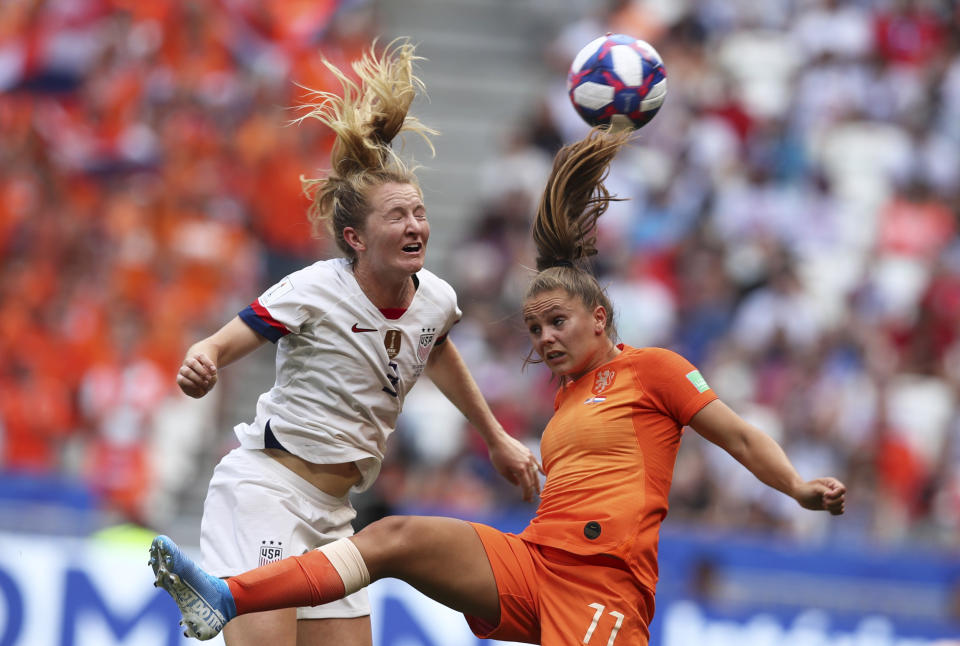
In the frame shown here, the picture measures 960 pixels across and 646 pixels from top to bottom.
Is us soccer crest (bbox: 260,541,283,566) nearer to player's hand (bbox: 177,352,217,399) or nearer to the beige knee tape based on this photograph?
the beige knee tape

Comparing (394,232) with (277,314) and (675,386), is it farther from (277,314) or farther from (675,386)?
(675,386)

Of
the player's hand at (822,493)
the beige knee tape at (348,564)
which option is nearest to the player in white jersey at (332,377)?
the beige knee tape at (348,564)

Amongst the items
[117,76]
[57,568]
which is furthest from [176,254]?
[57,568]

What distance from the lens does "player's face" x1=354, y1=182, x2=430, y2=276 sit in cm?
481

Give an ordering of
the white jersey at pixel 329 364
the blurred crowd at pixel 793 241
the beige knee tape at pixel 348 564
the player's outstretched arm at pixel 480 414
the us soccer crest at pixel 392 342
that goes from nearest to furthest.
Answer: the beige knee tape at pixel 348 564 < the white jersey at pixel 329 364 < the us soccer crest at pixel 392 342 < the player's outstretched arm at pixel 480 414 < the blurred crowd at pixel 793 241

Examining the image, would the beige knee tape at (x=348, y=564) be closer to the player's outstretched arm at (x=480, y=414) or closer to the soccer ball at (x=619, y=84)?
the player's outstretched arm at (x=480, y=414)

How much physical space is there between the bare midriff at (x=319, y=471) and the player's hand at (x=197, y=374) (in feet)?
1.71

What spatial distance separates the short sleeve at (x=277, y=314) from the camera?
476 cm

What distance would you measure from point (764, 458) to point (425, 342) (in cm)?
127

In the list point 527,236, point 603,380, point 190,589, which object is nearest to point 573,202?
point 603,380

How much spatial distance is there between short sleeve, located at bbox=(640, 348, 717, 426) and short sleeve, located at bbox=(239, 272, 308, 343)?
1196 mm

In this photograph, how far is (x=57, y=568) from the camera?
8141mm

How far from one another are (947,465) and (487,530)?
254 inches

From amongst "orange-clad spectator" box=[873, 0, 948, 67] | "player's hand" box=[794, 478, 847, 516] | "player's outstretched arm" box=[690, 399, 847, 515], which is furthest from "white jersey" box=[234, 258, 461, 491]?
"orange-clad spectator" box=[873, 0, 948, 67]
